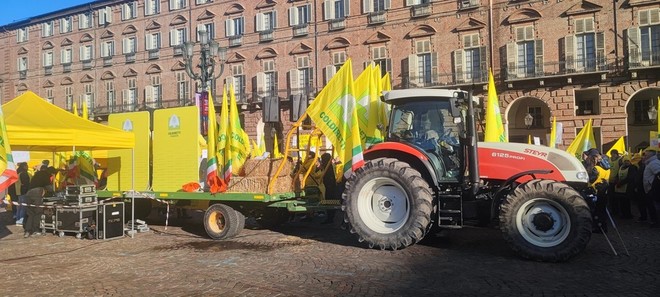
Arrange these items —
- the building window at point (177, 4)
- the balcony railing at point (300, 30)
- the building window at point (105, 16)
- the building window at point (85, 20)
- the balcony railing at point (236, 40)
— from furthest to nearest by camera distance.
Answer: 1. the building window at point (85, 20)
2. the building window at point (105, 16)
3. the building window at point (177, 4)
4. the balcony railing at point (236, 40)
5. the balcony railing at point (300, 30)

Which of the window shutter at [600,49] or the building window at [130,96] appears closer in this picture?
the window shutter at [600,49]

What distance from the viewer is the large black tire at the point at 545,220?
707 centimetres

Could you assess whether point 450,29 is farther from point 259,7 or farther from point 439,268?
point 439,268

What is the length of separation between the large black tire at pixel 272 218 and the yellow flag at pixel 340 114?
224 cm

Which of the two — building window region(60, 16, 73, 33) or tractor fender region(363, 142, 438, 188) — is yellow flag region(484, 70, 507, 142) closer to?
tractor fender region(363, 142, 438, 188)

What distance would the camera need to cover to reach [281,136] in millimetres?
34750

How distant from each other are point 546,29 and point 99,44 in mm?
35132

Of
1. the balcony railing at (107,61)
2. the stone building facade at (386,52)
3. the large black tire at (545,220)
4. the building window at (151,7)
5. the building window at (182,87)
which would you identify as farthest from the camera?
the balcony railing at (107,61)

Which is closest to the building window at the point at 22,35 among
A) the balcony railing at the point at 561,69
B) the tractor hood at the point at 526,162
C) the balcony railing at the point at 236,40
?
the balcony railing at the point at 236,40

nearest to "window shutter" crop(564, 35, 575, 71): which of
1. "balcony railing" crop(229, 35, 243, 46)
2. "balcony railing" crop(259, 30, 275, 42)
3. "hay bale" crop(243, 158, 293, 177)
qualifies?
"balcony railing" crop(259, 30, 275, 42)

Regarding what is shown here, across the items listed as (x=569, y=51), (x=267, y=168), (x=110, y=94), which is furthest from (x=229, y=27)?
(x=267, y=168)

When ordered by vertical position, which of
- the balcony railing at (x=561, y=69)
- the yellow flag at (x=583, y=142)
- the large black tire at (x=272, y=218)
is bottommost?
the large black tire at (x=272, y=218)

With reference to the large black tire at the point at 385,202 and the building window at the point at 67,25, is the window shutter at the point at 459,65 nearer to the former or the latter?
the large black tire at the point at 385,202

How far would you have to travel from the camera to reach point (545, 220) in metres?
7.30
